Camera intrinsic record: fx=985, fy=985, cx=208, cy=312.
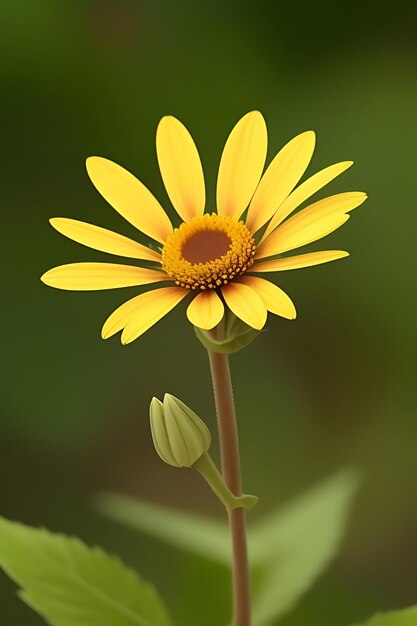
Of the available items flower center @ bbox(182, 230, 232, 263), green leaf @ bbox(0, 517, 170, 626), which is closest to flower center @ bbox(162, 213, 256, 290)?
flower center @ bbox(182, 230, 232, 263)

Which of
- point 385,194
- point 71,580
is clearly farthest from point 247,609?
point 385,194

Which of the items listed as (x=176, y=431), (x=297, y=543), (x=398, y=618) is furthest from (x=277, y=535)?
(x=176, y=431)

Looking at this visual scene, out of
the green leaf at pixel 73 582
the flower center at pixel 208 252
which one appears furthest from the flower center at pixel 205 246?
the green leaf at pixel 73 582

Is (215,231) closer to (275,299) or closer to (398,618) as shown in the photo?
(275,299)

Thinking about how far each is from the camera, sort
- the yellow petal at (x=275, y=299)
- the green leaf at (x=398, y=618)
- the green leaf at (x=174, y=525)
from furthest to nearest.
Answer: the green leaf at (x=174, y=525)
the green leaf at (x=398, y=618)
the yellow petal at (x=275, y=299)

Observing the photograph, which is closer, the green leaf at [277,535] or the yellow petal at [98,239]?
the yellow petal at [98,239]

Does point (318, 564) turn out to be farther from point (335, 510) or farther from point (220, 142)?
point (220, 142)

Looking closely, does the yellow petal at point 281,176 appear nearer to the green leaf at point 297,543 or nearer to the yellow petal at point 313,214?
the yellow petal at point 313,214
